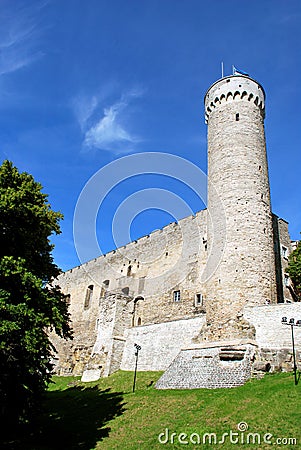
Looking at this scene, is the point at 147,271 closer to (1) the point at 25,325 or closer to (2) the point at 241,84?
(2) the point at 241,84

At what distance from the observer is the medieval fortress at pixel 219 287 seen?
18.1 metres

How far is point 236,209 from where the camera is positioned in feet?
71.2

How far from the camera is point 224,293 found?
20.1m

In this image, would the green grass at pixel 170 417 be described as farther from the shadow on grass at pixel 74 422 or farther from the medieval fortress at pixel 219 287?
the medieval fortress at pixel 219 287

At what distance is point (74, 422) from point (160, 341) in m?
8.18

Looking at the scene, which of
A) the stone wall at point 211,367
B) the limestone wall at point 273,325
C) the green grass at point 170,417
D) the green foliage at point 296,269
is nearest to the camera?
the green grass at point 170,417

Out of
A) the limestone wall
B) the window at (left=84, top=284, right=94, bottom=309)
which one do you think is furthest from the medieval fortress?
the window at (left=84, top=284, right=94, bottom=309)

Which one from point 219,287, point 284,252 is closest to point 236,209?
point 219,287

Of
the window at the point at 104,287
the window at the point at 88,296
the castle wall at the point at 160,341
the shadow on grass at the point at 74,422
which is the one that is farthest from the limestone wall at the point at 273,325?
the window at the point at 88,296

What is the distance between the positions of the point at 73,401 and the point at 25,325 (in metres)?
9.40

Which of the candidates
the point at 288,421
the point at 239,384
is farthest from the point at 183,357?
the point at 288,421

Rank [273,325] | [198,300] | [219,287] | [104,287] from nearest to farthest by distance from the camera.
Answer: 1. [273,325]
2. [219,287]
3. [198,300]
4. [104,287]

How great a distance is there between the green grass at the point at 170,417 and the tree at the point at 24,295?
1578 millimetres

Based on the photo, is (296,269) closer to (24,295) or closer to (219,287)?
(219,287)
